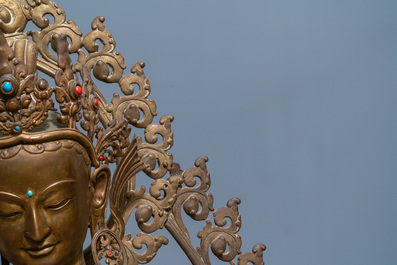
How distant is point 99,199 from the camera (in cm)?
265

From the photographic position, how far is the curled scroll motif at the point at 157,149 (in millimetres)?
2838

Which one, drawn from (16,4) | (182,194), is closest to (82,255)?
(182,194)

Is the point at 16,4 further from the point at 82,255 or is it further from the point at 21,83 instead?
the point at 82,255

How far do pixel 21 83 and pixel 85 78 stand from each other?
217mm

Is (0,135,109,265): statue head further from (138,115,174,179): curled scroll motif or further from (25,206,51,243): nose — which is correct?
(138,115,174,179): curled scroll motif

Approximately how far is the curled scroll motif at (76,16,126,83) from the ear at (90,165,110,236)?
33 cm

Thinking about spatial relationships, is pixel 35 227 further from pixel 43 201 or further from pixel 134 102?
pixel 134 102

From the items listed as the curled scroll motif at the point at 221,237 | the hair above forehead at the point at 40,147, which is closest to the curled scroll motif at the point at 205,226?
the curled scroll motif at the point at 221,237

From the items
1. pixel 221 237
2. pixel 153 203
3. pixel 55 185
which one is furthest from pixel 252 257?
pixel 55 185

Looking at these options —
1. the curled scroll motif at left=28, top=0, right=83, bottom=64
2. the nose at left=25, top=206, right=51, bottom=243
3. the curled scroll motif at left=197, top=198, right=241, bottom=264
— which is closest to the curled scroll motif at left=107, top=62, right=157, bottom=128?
the curled scroll motif at left=28, top=0, right=83, bottom=64

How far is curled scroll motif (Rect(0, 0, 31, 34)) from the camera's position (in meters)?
2.73

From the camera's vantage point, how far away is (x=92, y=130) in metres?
2.56

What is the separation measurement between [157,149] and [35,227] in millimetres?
528

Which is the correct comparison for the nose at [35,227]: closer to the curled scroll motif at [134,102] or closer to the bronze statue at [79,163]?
the bronze statue at [79,163]
